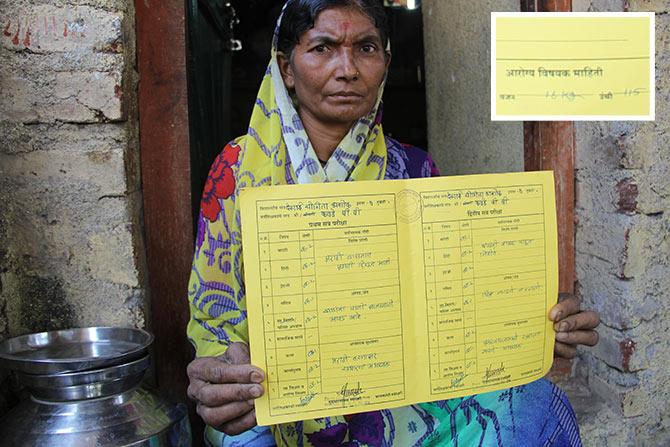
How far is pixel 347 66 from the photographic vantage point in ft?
4.44

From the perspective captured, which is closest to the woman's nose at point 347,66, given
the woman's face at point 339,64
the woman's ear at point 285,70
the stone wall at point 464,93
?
the woman's face at point 339,64

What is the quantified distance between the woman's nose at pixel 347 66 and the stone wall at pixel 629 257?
648mm

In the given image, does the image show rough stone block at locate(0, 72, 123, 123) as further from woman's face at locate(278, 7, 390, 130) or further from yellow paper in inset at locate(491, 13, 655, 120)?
yellow paper in inset at locate(491, 13, 655, 120)

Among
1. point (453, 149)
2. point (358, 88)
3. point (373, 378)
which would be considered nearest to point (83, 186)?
point (358, 88)

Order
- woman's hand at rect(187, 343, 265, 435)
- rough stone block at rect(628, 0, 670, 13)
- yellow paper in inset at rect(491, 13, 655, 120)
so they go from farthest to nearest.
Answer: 1. rough stone block at rect(628, 0, 670, 13)
2. yellow paper in inset at rect(491, 13, 655, 120)
3. woman's hand at rect(187, 343, 265, 435)

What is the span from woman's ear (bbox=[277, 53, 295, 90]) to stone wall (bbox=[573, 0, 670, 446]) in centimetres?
74

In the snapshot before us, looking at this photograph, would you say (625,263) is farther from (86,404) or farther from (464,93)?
(86,404)

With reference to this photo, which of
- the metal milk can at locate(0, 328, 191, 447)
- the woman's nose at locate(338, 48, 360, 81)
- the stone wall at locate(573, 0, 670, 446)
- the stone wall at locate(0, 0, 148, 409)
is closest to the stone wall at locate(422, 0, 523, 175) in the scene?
the stone wall at locate(573, 0, 670, 446)

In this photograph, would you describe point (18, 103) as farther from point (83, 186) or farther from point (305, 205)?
point (305, 205)

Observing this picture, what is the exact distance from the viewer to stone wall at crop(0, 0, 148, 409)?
1.37 m

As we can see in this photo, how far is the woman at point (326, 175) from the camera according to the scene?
127 cm

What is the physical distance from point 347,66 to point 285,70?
0.61 ft
